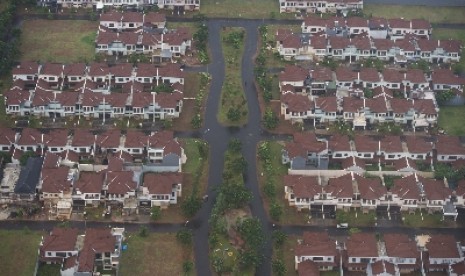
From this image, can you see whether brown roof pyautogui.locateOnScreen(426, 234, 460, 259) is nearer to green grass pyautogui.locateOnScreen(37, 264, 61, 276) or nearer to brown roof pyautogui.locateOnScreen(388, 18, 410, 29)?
green grass pyautogui.locateOnScreen(37, 264, 61, 276)

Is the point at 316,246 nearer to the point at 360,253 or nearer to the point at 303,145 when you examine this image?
the point at 360,253

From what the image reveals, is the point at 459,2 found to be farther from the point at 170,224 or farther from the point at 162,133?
the point at 170,224

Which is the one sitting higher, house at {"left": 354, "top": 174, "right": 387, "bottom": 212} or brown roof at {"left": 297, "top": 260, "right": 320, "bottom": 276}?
house at {"left": 354, "top": 174, "right": 387, "bottom": 212}

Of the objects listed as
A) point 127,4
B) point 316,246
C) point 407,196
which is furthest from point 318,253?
point 127,4

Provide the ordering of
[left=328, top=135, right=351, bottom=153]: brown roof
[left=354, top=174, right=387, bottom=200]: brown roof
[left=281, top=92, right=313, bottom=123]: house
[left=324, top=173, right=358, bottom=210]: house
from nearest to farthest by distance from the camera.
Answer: [left=324, top=173, right=358, bottom=210]: house → [left=354, top=174, right=387, bottom=200]: brown roof → [left=328, top=135, right=351, bottom=153]: brown roof → [left=281, top=92, right=313, bottom=123]: house

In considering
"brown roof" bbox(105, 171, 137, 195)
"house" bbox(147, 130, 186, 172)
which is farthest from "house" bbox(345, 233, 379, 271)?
"brown roof" bbox(105, 171, 137, 195)

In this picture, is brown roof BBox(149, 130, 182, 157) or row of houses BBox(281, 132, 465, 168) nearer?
brown roof BBox(149, 130, 182, 157)

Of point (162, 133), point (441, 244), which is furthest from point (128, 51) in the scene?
point (441, 244)

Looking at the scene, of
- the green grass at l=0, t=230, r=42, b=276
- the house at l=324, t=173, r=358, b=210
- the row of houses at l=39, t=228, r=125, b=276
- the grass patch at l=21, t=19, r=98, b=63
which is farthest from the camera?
the grass patch at l=21, t=19, r=98, b=63
